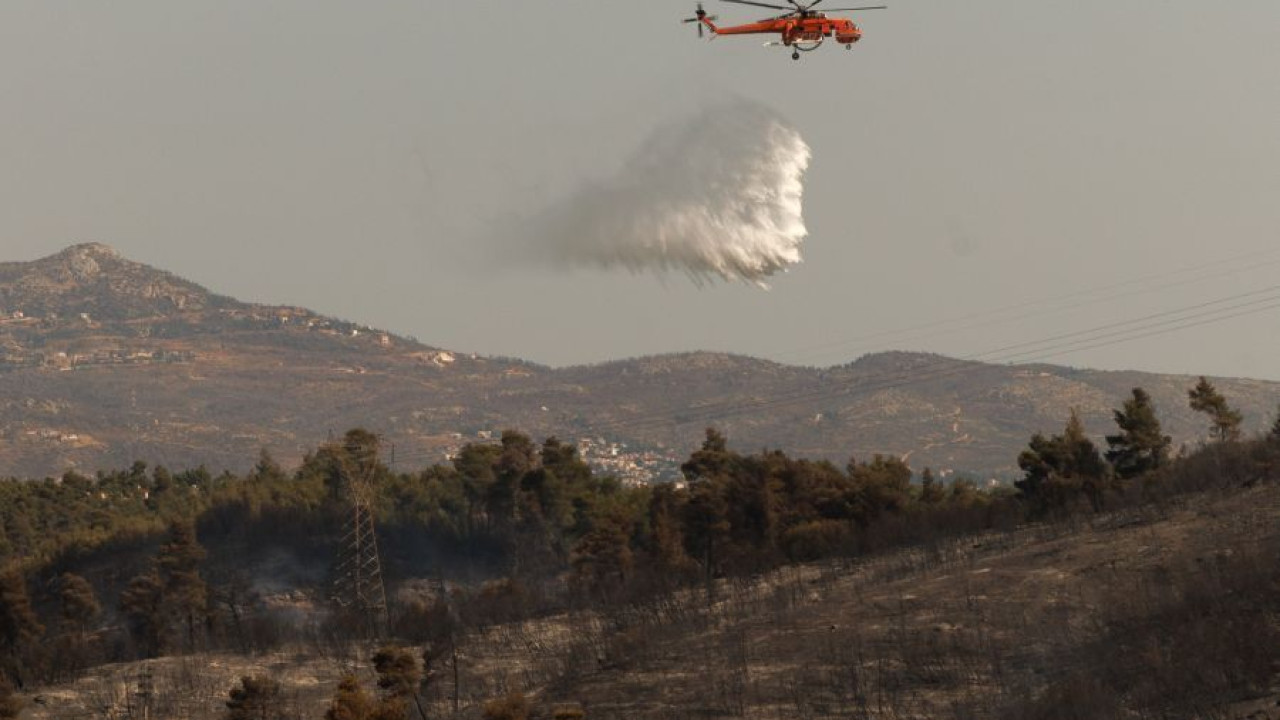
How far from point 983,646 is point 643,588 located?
123ft

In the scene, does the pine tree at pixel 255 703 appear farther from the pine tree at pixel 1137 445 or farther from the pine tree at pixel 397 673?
the pine tree at pixel 1137 445

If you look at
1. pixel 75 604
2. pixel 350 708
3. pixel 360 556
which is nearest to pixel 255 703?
pixel 350 708

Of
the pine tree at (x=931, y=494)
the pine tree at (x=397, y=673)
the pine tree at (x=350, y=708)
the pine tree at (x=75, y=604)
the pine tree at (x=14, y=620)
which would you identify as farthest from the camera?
the pine tree at (x=931, y=494)

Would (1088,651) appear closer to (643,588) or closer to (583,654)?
(583,654)

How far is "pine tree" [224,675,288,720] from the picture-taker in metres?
67.2

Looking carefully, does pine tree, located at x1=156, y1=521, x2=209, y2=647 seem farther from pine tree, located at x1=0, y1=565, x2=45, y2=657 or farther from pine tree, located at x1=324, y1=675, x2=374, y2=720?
pine tree, located at x1=324, y1=675, x2=374, y2=720

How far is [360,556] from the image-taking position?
14488 cm

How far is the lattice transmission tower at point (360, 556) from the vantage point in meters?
112

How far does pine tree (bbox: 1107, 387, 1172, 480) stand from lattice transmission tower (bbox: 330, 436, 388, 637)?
161 feet

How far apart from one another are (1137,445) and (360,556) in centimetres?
5807

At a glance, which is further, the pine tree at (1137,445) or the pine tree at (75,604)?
the pine tree at (75,604)

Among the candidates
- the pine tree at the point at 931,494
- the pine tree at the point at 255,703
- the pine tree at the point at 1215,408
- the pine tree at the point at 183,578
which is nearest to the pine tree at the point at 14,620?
the pine tree at the point at 183,578

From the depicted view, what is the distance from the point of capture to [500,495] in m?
171

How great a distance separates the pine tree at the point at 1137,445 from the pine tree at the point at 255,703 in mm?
69343
